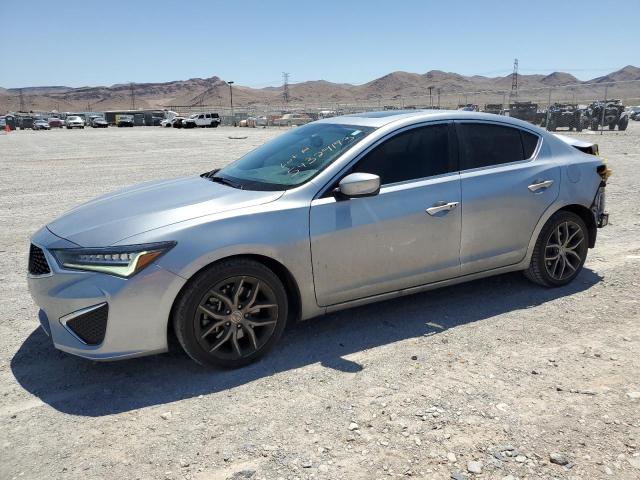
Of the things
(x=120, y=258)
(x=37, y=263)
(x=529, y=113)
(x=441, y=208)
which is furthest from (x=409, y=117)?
(x=529, y=113)

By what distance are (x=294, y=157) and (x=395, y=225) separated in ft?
3.23

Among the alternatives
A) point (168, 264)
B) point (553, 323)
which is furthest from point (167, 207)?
point (553, 323)

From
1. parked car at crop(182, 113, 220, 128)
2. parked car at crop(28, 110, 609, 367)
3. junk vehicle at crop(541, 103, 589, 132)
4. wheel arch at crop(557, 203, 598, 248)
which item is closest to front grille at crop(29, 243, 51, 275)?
parked car at crop(28, 110, 609, 367)

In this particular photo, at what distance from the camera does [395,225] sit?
4016 millimetres

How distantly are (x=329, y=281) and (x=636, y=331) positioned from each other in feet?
7.80

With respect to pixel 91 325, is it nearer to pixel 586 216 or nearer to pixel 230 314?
pixel 230 314

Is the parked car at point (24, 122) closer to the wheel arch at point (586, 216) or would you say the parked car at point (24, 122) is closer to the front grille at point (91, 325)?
the front grille at point (91, 325)

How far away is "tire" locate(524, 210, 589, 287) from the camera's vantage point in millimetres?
4879

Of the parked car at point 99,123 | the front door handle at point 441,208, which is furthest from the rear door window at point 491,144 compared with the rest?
the parked car at point 99,123

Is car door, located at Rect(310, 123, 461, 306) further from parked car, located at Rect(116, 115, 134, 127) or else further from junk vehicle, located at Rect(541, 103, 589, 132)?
parked car, located at Rect(116, 115, 134, 127)

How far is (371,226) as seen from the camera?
3.92 m

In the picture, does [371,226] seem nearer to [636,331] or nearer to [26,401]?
[636,331]

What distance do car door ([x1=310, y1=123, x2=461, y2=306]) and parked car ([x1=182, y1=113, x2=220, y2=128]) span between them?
57381mm

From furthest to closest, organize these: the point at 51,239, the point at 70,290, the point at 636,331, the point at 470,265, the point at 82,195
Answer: the point at 82,195 → the point at 470,265 → the point at 636,331 → the point at 51,239 → the point at 70,290
